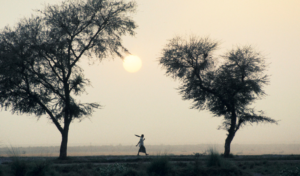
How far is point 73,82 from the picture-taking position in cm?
2792

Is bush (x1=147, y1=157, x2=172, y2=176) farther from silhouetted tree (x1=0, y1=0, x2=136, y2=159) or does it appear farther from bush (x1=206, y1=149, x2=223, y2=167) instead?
silhouetted tree (x1=0, y1=0, x2=136, y2=159)

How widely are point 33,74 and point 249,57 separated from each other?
23.0 m

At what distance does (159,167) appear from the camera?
1485cm

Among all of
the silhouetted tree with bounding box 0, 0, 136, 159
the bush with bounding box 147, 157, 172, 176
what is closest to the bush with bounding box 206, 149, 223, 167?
the bush with bounding box 147, 157, 172, 176

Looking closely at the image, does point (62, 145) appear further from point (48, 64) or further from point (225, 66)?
point (225, 66)

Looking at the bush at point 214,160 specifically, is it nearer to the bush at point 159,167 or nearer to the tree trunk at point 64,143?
the bush at point 159,167

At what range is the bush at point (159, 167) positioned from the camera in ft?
48.1

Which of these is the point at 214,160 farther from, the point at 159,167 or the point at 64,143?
the point at 64,143

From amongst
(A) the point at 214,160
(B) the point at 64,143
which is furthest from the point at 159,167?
(B) the point at 64,143

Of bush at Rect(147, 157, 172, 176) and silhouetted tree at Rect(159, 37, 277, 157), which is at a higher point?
silhouetted tree at Rect(159, 37, 277, 157)

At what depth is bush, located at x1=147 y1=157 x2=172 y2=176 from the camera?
1465cm

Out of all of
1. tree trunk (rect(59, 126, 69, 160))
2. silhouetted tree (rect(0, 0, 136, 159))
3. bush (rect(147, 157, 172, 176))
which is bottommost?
bush (rect(147, 157, 172, 176))

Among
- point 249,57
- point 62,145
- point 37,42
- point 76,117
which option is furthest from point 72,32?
point 249,57

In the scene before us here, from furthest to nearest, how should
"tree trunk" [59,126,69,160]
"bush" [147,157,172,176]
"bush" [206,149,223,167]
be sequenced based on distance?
"tree trunk" [59,126,69,160] < "bush" [206,149,223,167] < "bush" [147,157,172,176]
